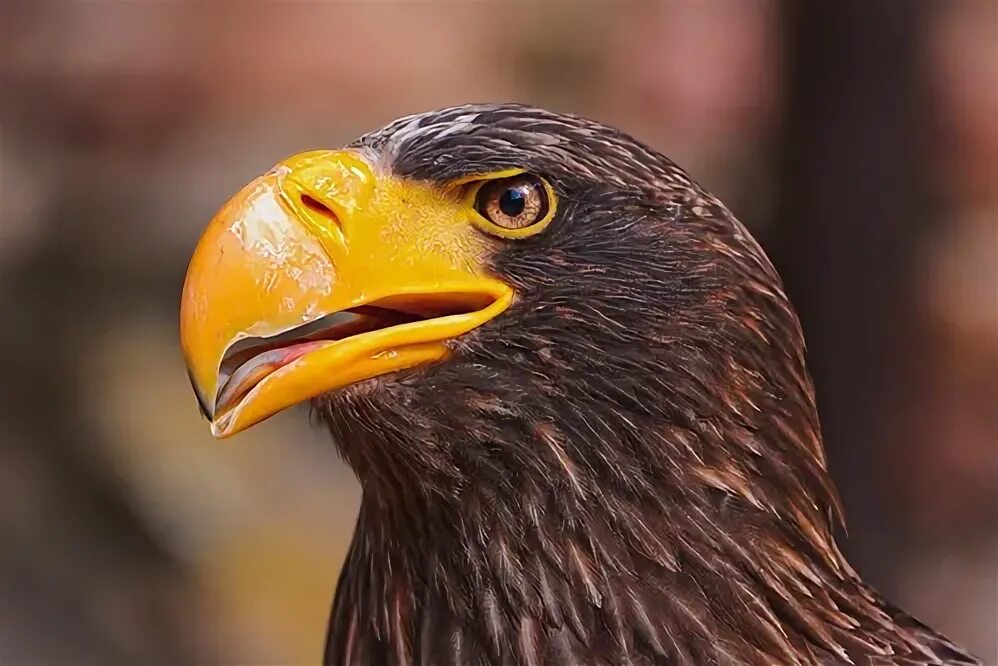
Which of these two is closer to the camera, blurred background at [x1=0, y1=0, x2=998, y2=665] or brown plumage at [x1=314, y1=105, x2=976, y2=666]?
brown plumage at [x1=314, y1=105, x2=976, y2=666]

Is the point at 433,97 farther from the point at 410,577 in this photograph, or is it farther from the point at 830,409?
the point at 410,577

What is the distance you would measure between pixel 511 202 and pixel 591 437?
0.24 m

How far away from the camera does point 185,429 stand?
3.52 metres

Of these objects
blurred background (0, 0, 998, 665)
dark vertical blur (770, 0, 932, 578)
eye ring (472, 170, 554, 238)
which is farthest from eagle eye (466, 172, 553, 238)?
blurred background (0, 0, 998, 665)

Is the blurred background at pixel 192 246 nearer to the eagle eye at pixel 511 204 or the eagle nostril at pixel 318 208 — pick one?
the eagle eye at pixel 511 204

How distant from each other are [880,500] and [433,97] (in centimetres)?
185

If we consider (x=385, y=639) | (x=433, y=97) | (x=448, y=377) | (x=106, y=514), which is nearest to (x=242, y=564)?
(x=106, y=514)

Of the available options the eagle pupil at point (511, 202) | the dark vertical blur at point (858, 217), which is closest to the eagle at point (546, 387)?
the eagle pupil at point (511, 202)

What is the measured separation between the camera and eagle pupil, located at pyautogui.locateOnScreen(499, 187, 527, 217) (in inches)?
44.6

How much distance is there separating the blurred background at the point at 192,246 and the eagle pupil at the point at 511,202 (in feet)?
5.99

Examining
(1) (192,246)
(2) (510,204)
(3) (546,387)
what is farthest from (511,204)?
(1) (192,246)

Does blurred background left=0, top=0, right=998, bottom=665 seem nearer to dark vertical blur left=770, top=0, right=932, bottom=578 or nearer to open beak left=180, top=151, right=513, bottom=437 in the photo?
dark vertical blur left=770, top=0, right=932, bottom=578

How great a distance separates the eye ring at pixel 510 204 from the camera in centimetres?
113

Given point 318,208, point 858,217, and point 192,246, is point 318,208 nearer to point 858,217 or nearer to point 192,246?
point 858,217
